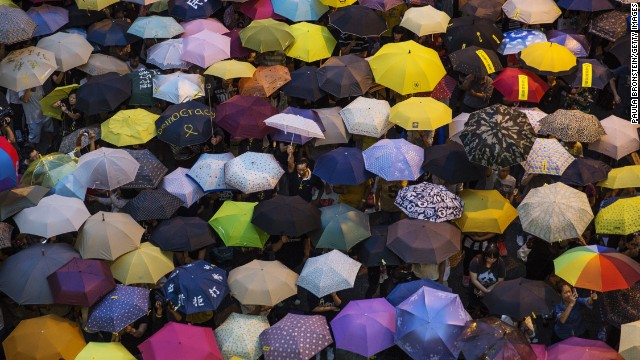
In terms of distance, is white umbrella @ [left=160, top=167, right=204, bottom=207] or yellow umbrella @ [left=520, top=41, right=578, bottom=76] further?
yellow umbrella @ [left=520, top=41, right=578, bottom=76]

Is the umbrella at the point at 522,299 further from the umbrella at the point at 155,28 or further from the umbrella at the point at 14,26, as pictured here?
the umbrella at the point at 14,26

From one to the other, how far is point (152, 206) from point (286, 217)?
1984 millimetres

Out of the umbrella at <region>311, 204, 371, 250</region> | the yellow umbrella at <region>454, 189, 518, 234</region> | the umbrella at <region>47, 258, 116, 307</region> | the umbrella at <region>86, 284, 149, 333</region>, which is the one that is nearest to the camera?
the umbrella at <region>86, 284, 149, 333</region>

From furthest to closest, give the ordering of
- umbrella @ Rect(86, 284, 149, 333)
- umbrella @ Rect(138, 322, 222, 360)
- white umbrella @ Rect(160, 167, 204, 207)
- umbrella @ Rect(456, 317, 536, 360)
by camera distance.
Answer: white umbrella @ Rect(160, 167, 204, 207) < umbrella @ Rect(86, 284, 149, 333) < umbrella @ Rect(138, 322, 222, 360) < umbrella @ Rect(456, 317, 536, 360)

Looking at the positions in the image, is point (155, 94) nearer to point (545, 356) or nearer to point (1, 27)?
point (1, 27)

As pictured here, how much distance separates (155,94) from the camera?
1680 cm

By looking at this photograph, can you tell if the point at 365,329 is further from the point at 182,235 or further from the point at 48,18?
the point at 48,18

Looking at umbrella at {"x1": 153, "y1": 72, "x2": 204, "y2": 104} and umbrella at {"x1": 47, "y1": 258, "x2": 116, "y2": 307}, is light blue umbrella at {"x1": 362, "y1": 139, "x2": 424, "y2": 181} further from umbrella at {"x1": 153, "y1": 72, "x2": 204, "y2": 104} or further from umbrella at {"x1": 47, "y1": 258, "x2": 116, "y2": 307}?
umbrella at {"x1": 47, "y1": 258, "x2": 116, "y2": 307}

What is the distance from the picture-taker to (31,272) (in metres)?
13.1

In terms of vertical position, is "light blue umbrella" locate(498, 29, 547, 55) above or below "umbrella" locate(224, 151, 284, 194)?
above

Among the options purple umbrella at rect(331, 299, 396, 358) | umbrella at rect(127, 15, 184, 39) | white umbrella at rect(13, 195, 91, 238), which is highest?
umbrella at rect(127, 15, 184, 39)

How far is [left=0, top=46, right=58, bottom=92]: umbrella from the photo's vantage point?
1683cm

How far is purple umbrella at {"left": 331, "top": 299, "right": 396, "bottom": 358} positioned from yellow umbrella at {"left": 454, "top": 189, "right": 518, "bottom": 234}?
83.1 inches

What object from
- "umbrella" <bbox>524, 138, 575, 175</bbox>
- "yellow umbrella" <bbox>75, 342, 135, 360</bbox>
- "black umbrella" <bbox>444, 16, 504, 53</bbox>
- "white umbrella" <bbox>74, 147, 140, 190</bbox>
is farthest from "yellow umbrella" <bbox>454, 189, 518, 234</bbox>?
"yellow umbrella" <bbox>75, 342, 135, 360</bbox>
